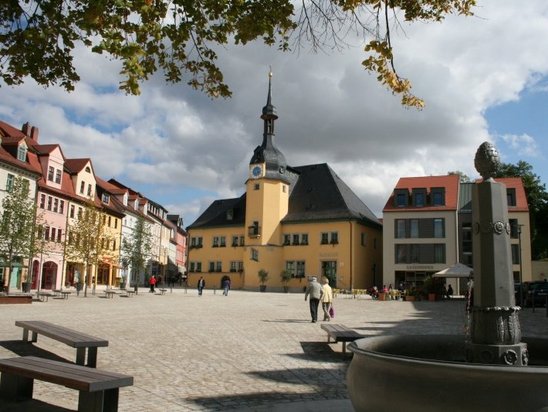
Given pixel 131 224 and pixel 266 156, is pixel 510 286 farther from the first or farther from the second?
pixel 131 224

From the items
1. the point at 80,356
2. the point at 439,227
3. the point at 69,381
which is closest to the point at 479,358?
the point at 69,381

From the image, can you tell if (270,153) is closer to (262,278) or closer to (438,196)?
(262,278)

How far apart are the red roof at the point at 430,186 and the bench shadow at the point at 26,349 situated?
157ft

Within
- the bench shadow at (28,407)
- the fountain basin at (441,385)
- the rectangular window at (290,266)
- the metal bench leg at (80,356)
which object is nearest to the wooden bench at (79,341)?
the metal bench leg at (80,356)

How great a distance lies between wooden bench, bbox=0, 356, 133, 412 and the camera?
17.1 ft

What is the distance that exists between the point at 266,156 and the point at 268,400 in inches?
2201

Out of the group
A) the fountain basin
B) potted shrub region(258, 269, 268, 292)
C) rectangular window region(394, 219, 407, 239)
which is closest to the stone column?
the fountain basin

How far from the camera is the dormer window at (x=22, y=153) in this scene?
4434 centimetres

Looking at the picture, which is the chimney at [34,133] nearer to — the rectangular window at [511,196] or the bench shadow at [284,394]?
the rectangular window at [511,196]

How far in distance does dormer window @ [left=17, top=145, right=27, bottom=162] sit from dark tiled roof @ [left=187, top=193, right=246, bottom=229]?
26.4 metres

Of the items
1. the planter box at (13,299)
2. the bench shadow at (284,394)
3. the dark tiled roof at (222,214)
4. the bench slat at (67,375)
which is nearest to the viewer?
the bench slat at (67,375)

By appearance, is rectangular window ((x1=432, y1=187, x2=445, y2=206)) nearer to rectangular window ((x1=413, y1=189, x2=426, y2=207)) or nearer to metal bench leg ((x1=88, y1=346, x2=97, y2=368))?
rectangular window ((x1=413, y1=189, x2=426, y2=207))

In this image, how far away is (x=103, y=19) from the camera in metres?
5.45

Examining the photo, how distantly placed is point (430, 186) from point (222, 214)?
25.4 m
